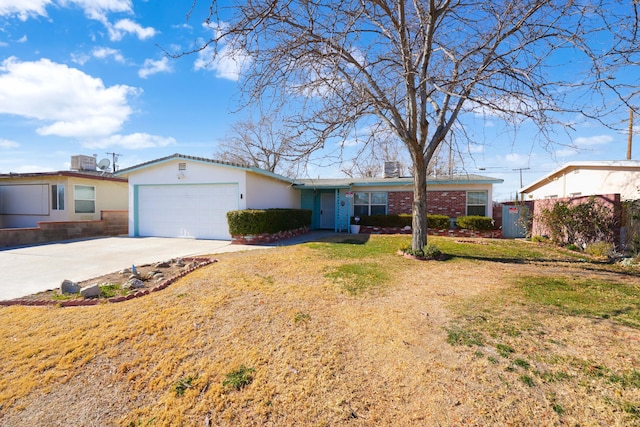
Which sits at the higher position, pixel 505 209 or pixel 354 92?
pixel 354 92

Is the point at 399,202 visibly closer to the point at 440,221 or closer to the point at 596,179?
the point at 440,221

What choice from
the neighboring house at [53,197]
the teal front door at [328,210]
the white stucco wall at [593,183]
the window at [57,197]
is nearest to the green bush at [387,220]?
the teal front door at [328,210]

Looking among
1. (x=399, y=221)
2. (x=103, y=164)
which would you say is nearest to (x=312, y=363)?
(x=399, y=221)

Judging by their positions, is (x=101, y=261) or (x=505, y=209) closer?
(x=101, y=261)

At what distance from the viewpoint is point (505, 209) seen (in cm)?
1422

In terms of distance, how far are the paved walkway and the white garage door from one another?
2.32 ft

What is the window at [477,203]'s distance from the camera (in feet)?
47.4

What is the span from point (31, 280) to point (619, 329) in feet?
32.3

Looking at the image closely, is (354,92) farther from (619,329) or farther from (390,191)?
(390,191)

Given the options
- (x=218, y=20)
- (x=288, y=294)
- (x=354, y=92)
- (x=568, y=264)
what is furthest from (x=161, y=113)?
(x=568, y=264)

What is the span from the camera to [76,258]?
322 inches

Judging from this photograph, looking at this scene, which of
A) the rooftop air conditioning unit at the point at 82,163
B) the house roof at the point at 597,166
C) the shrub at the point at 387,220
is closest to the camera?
the house roof at the point at 597,166

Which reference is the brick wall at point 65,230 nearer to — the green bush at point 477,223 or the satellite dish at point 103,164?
the satellite dish at point 103,164

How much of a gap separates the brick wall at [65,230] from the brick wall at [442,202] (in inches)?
562
